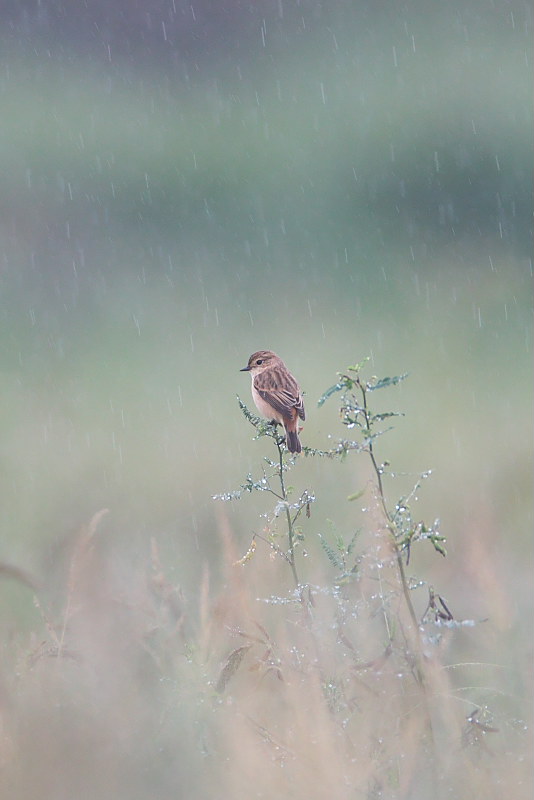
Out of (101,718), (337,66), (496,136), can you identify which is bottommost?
(101,718)

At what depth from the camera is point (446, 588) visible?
4406mm

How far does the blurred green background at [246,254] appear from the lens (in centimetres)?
684

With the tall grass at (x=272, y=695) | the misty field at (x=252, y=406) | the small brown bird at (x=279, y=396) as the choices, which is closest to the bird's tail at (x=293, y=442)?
the small brown bird at (x=279, y=396)

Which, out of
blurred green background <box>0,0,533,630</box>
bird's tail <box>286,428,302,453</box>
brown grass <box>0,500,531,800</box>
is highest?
blurred green background <box>0,0,533,630</box>

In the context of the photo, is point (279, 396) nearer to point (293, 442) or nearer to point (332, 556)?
point (293, 442)

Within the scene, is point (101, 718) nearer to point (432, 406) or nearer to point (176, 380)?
point (432, 406)

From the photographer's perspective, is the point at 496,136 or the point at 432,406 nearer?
the point at 432,406

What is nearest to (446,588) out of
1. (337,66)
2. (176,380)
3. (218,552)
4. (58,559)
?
(218,552)

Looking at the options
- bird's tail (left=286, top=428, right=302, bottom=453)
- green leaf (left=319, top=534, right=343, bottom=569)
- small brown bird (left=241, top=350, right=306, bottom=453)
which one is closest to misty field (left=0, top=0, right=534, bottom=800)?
green leaf (left=319, top=534, right=343, bottom=569)

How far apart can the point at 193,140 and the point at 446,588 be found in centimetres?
1175

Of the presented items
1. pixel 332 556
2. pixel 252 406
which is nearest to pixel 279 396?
pixel 252 406

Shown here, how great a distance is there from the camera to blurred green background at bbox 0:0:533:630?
684 centimetres

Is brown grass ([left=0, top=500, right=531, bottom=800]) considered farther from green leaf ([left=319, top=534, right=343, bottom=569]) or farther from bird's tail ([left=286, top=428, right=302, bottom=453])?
bird's tail ([left=286, top=428, right=302, bottom=453])

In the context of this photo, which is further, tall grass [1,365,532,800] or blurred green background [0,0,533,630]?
blurred green background [0,0,533,630]
